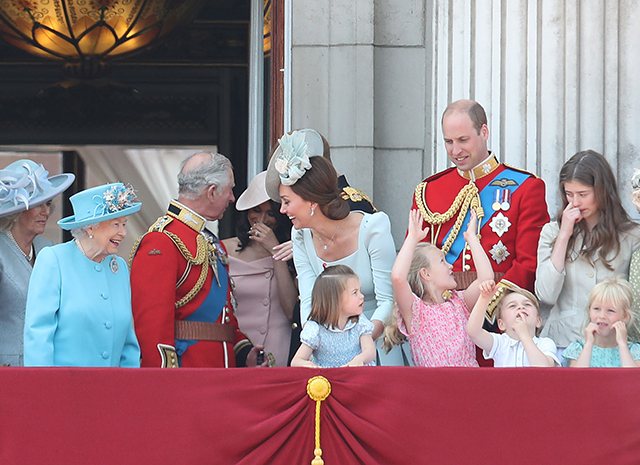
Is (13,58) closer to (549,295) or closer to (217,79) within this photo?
(217,79)

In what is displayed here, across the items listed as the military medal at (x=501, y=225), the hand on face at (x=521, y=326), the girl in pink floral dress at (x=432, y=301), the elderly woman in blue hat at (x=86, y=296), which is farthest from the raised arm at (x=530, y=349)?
the elderly woman in blue hat at (x=86, y=296)

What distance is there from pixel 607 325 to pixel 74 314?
2.00 m

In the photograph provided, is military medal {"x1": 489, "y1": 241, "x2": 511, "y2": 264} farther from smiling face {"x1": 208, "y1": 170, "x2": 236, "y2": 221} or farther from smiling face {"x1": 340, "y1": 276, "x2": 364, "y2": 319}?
smiling face {"x1": 208, "y1": 170, "x2": 236, "y2": 221}

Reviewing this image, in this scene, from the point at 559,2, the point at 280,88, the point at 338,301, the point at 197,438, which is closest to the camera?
the point at 197,438

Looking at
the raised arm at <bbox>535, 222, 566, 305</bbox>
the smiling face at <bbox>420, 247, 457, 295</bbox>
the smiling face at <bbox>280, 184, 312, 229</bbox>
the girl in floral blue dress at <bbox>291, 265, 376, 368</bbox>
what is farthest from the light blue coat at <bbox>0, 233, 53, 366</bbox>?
the raised arm at <bbox>535, 222, 566, 305</bbox>

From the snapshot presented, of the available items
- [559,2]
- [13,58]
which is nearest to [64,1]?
[13,58]

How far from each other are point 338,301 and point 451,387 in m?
0.64

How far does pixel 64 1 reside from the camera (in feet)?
28.8

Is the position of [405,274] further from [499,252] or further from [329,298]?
[499,252]

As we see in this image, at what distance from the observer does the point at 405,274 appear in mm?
3928

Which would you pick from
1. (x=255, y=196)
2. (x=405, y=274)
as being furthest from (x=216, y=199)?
(x=405, y=274)

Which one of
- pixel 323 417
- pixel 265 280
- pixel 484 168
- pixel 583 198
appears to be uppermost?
pixel 484 168

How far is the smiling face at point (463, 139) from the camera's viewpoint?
435 centimetres

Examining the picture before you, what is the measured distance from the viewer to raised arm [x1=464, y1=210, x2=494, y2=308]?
4070 millimetres
